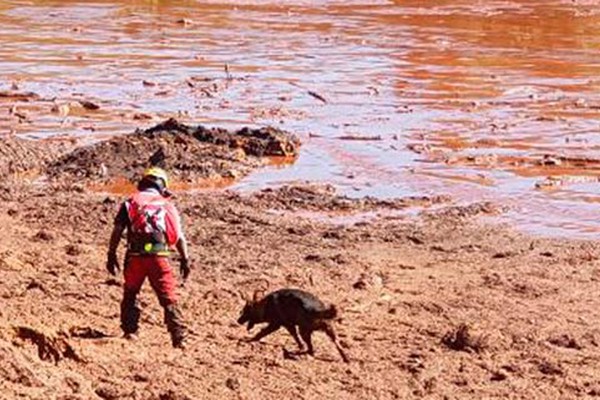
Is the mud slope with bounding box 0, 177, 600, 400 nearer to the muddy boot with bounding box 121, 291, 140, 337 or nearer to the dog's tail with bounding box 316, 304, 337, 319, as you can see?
the muddy boot with bounding box 121, 291, 140, 337

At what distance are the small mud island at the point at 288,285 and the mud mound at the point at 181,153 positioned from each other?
0.13 ft

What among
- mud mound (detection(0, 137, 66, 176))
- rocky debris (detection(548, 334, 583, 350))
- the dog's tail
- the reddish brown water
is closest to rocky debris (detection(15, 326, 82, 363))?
the dog's tail

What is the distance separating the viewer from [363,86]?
81.1 feet

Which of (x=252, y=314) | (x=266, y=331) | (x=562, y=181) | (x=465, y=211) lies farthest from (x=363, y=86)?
(x=266, y=331)

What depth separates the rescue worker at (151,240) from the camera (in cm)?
861

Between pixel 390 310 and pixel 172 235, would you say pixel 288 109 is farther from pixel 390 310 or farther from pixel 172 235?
pixel 172 235

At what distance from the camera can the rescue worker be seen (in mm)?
8609

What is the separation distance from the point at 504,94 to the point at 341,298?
13568 mm

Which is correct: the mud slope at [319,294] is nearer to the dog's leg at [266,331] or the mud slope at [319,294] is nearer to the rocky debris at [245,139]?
the dog's leg at [266,331]

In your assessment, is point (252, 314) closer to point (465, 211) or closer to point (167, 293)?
point (167, 293)

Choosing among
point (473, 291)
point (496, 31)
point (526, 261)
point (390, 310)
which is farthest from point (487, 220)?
point (496, 31)

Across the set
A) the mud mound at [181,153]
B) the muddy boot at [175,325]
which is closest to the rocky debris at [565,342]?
the muddy boot at [175,325]

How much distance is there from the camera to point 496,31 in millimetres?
34031

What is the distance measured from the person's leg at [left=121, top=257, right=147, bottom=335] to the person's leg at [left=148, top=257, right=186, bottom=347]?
88 mm
